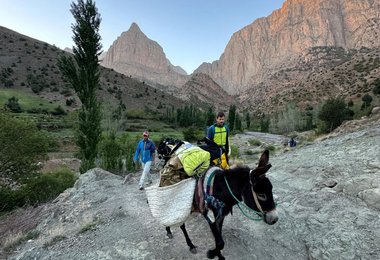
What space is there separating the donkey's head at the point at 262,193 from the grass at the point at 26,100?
61454 millimetres

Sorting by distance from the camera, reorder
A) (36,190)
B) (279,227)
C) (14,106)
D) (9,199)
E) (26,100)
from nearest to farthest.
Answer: (279,227) < (9,199) < (36,190) < (14,106) < (26,100)

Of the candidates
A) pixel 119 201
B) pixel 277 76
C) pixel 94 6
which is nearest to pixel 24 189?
pixel 119 201

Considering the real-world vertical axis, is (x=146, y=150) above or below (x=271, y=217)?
below

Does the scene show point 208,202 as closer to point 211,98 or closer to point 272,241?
point 272,241

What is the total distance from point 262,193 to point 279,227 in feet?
9.17

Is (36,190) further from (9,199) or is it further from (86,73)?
(86,73)

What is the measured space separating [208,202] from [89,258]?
2999 millimetres

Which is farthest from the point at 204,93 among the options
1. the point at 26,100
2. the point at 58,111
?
the point at 26,100

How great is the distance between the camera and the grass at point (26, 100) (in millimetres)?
56053

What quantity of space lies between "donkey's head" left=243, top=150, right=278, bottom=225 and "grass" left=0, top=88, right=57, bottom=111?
202 feet

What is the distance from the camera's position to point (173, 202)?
4.86m

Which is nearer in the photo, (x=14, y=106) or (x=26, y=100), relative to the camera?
(x=14, y=106)

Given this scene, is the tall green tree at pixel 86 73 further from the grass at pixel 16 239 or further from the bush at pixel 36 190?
the grass at pixel 16 239

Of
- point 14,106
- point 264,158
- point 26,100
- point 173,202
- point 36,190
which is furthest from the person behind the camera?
point 26,100
